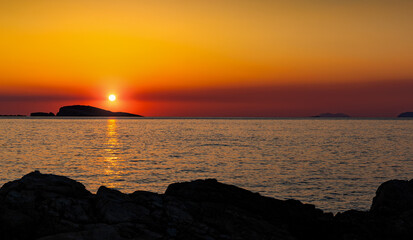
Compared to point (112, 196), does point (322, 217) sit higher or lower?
lower

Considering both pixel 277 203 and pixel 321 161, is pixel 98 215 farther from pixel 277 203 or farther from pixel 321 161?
pixel 321 161

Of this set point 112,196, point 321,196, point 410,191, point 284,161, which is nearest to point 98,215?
point 112,196

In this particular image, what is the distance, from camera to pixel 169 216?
52.2 ft

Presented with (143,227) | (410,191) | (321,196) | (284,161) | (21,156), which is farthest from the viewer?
(21,156)

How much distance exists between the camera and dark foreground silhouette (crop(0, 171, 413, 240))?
14.7 metres

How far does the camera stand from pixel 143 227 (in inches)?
580

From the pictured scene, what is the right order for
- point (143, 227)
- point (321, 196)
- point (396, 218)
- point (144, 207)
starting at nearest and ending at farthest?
point (143, 227) < point (144, 207) < point (396, 218) < point (321, 196)

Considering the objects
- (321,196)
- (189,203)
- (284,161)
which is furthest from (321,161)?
(189,203)

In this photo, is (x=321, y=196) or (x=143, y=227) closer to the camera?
(x=143, y=227)

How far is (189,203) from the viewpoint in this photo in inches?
667

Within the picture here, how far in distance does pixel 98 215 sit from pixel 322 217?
11.2 m

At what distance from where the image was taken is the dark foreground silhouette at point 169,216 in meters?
14.7

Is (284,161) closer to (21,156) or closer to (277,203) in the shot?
(277,203)

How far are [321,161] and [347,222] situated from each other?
3895 centimetres
